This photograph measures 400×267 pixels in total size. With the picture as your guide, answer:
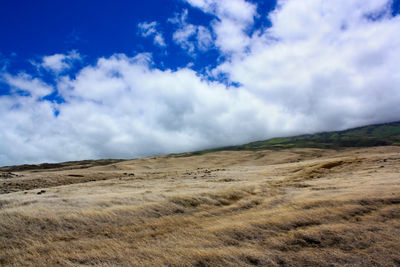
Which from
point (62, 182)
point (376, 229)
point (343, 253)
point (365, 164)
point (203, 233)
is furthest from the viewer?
point (62, 182)

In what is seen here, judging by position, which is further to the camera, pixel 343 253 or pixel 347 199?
pixel 347 199

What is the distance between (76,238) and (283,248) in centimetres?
833

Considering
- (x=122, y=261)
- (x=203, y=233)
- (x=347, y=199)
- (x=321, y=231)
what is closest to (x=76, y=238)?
(x=122, y=261)

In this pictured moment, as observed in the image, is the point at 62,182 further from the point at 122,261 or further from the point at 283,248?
the point at 283,248

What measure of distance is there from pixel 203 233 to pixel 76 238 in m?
5.36

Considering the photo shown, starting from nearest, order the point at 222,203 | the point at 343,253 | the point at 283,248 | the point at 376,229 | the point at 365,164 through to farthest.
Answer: the point at 343,253 → the point at 283,248 → the point at 376,229 → the point at 222,203 → the point at 365,164

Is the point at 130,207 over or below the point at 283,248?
over

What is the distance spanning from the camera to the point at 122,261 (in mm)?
7660

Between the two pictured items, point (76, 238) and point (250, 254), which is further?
point (76, 238)

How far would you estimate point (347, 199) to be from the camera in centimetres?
1198

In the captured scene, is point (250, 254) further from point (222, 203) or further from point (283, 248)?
point (222, 203)

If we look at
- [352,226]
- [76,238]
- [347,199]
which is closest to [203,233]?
[76,238]

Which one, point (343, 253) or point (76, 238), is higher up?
point (76, 238)

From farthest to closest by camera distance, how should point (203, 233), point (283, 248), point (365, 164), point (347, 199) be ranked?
1. point (365, 164)
2. point (347, 199)
3. point (203, 233)
4. point (283, 248)
